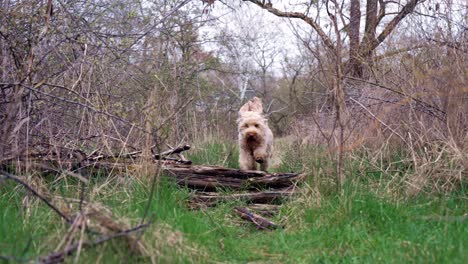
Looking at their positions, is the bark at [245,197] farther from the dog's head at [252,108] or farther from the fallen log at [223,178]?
the dog's head at [252,108]

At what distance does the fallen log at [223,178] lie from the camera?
230 inches

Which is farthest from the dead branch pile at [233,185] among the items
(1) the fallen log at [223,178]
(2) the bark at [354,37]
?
(2) the bark at [354,37]

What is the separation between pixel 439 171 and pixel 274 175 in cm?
179

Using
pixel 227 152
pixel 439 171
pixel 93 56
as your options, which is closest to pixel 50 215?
pixel 93 56

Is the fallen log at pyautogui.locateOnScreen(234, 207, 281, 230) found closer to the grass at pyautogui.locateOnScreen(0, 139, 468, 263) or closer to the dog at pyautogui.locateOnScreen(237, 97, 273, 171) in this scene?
the grass at pyautogui.locateOnScreen(0, 139, 468, 263)

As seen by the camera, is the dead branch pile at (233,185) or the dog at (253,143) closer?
the dead branch pile at (233,185)

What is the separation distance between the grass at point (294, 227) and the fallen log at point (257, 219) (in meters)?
0.08

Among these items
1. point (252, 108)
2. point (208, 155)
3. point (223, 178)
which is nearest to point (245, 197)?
point (223, 178)

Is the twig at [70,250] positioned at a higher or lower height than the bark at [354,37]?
lower

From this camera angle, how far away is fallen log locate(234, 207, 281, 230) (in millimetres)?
4848

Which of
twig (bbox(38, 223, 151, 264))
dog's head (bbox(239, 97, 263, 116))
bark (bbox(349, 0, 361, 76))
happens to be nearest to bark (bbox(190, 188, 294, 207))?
twig (bbox(38, 223, 151, 264))

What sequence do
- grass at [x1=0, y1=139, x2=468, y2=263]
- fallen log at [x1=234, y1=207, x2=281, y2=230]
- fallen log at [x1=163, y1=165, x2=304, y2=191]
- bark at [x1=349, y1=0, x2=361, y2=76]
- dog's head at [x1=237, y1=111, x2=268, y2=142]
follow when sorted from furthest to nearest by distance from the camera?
dog's head at [x1=237, y1=111, x2=268, y2=142]
bark at [x1=349, y1=0, x2=361, y2=76]
fallen log at [x1=163, y1=165, x2=304, y2=191]
fallen log at [x1=234, y1=207, x2=281, y2=230]
grass at [x1=0, y1=139, x2=468, y2=263]

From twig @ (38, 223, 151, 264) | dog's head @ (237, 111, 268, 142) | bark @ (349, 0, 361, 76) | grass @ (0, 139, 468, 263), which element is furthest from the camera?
dog's head @ (237, 111, 268, 142)

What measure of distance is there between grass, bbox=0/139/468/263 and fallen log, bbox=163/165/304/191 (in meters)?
→ 0.37
